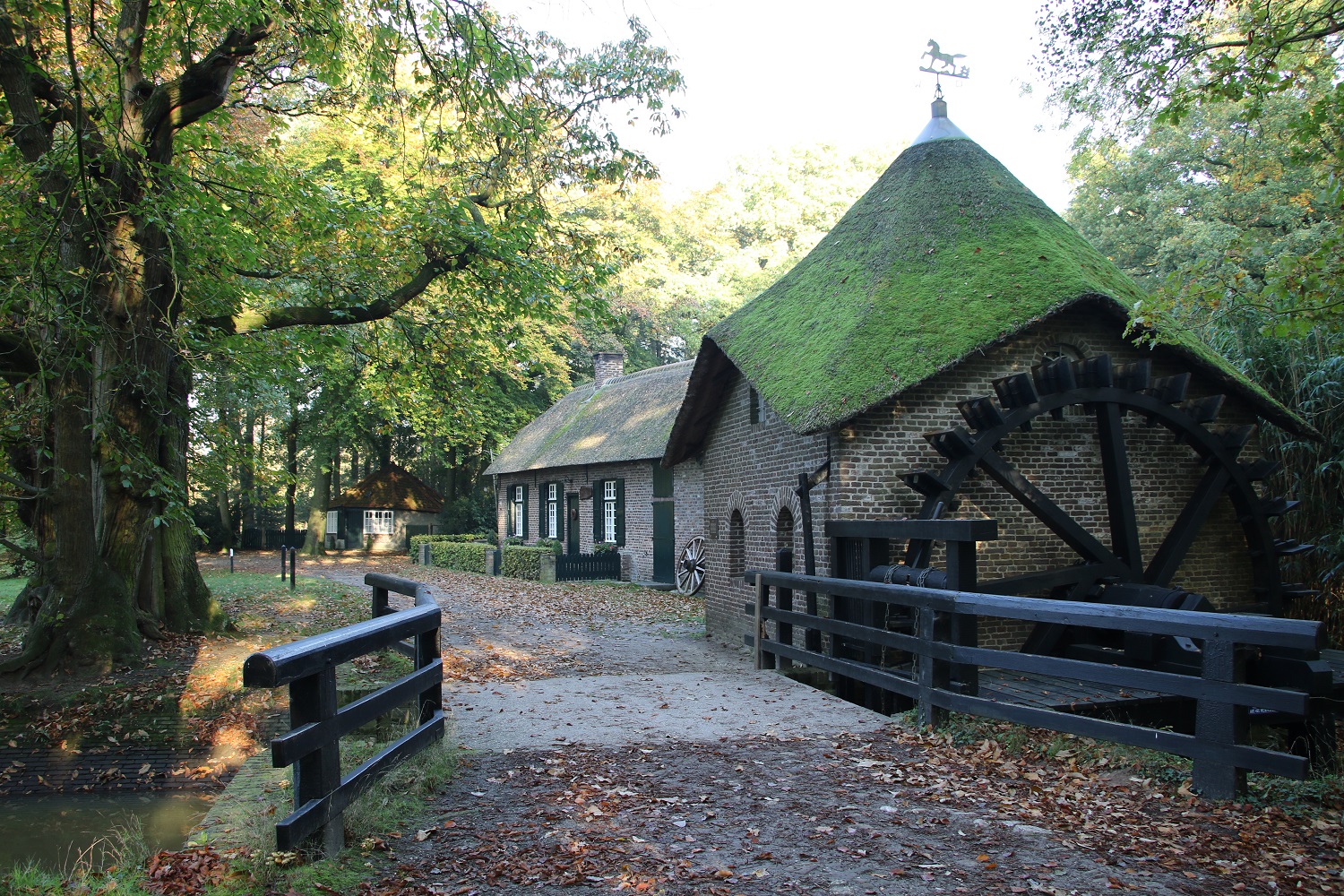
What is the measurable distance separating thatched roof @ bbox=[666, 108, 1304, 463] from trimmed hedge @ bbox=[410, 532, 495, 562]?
63.9ft

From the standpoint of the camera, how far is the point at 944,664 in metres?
6.76

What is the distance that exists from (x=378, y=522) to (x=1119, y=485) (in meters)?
31.9

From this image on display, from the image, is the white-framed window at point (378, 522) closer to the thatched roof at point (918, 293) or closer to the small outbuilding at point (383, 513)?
the small outbuilding at point (383, 513)

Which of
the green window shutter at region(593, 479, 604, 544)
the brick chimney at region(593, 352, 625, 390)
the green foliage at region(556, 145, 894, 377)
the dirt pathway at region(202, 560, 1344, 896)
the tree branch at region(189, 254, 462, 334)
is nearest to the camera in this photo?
the dirt pathway at region(202, 560, 1344, 896)

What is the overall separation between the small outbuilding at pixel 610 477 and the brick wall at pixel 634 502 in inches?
1.0

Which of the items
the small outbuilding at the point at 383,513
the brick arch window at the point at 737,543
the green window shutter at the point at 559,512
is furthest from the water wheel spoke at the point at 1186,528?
the small outbuilding at the point at 383,513

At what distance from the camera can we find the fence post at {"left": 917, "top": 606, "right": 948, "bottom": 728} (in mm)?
6691

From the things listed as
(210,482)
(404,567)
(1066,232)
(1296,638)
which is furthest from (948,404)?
(404,567)

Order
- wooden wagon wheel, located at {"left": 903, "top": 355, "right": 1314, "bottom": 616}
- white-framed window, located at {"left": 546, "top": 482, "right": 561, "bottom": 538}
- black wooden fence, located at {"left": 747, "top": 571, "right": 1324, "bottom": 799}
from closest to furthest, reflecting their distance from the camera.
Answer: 1. black wooden fence, located at {"left": 747, "top": 571, "right": 1324, "bottom": 799}
2. wooden wagon wheel, located at {"left": 903, "top": 355, "right": 1314, "bottom": 616}
3. white-framed window, located at {"left": 546, "top": 482, "right": 561, "bottom": 538}

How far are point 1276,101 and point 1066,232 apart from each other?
10.4 metres

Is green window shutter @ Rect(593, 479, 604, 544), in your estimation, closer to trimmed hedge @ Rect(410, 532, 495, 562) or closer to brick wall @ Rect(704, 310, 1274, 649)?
trimmed hedge @ Rect(410, 532, 495, 562)

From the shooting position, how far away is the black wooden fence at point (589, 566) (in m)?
23.7

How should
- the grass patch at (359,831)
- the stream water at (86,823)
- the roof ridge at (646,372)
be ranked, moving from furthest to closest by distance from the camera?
the roof ridge at (646,372) → the stream water at (86,823) → the grass patch at (359,831)

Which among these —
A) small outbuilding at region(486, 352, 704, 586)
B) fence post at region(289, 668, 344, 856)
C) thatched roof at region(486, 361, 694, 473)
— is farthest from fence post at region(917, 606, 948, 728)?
thatched roof at region(486, 361, 694, 473)
